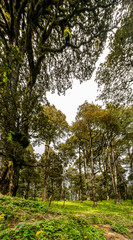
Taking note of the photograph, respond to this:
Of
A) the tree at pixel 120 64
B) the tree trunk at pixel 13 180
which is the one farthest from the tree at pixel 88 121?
the tree trunk at pixel 13 180

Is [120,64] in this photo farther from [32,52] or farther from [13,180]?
[13,180]

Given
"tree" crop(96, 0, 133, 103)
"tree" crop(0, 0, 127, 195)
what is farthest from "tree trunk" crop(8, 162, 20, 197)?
"tree" crop(96, 0, 133, 103)

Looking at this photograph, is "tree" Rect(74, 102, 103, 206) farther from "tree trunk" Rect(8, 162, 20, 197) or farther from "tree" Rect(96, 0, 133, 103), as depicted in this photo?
"tree trunk" Rect(8, 162, 20, 197)

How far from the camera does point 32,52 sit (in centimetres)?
508

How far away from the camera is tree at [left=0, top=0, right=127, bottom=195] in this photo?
406cm

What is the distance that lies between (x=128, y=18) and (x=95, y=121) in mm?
7562

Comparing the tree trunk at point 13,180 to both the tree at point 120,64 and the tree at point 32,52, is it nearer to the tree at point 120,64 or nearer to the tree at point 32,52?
the tree at point 32,52

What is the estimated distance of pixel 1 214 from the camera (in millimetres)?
2014

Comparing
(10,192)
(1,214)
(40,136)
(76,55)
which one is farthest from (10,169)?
(76,55)

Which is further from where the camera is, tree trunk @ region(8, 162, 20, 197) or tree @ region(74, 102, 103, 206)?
tree @ region(74, 102, 103, 206)

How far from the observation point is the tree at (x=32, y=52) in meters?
4.06

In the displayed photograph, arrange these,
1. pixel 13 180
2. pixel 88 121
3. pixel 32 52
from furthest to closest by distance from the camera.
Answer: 1. pixel 88 121
2. pixel 32 52
3. pixel 13 180

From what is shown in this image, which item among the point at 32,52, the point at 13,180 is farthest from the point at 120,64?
the point at 13,180

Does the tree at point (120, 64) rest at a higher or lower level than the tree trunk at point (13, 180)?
higher
